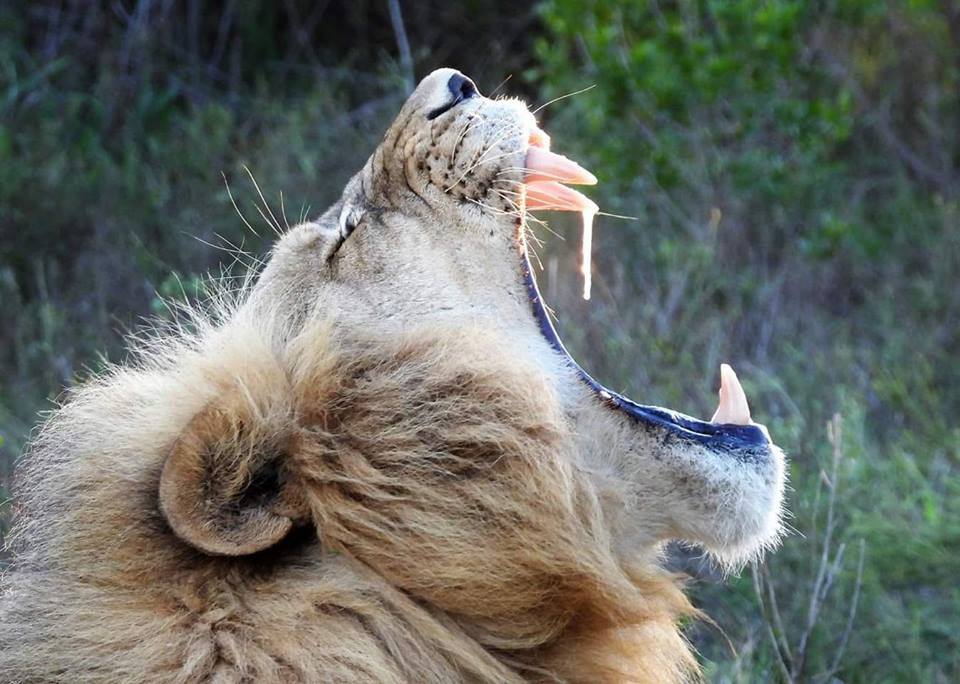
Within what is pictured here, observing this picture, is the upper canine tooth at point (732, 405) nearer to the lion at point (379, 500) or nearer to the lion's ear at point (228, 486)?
the lion at point (379, 500)

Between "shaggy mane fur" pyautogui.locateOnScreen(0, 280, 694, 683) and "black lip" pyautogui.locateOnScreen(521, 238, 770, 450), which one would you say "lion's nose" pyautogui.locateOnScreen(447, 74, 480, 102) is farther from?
"shaggy mane fur" pyautogui.locateOnScreen(0, 280, 694, 683)

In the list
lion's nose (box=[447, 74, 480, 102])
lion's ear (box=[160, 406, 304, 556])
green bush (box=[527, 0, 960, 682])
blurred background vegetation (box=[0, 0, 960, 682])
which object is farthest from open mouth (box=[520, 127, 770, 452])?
green bush (box=[527, 0, 960, 682])

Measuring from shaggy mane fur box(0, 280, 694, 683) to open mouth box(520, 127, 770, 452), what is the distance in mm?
196

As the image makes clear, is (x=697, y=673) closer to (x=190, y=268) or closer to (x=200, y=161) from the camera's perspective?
(x=190, y=268)

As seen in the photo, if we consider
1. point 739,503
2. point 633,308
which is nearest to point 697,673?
point 739,503

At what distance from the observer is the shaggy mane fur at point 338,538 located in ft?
6.73

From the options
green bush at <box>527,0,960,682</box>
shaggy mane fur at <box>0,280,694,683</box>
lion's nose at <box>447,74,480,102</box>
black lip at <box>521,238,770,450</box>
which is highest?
lion's nose at <box>447,74,480,102</box>

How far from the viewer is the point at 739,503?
7.80 ft

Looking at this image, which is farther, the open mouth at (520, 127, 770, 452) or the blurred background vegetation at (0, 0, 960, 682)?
the blurred background vegetation at (0, 0, 960, 682)

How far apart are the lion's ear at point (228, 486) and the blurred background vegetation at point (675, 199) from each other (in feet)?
6.33

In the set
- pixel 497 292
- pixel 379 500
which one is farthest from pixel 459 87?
pixel 379 500

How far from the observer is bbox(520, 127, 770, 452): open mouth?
244 centimetres

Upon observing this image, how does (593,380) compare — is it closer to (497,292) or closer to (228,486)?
(497,292)

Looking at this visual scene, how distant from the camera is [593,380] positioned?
2518 millimetres
